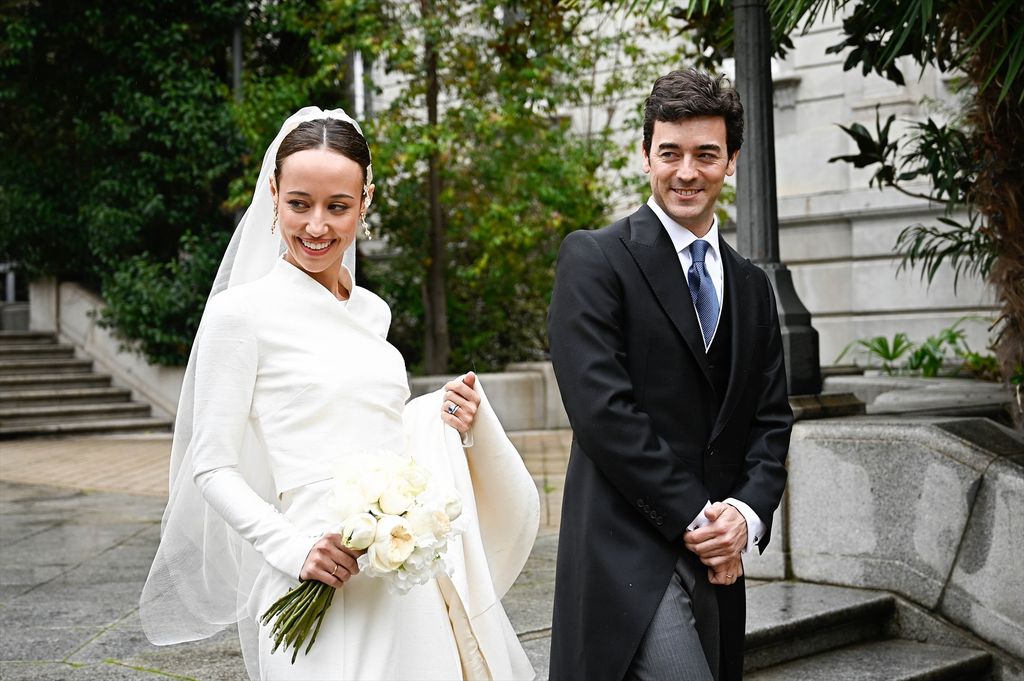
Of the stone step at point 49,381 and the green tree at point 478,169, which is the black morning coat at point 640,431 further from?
the stone step at point 49,381

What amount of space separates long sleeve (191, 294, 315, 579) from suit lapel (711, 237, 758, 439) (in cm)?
105

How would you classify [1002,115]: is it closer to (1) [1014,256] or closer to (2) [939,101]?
(1) [1014,256]

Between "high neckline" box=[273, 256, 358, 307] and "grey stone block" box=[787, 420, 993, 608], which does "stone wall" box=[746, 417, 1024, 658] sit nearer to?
"grey stone block" box=[787, 420, 993, 608]

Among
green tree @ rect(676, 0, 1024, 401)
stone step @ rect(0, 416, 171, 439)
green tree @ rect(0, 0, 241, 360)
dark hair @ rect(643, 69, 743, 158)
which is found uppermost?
green tree @ rect(0, 0, 241, 360)

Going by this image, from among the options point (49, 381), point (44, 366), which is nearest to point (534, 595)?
point (49, 381)

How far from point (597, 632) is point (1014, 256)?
4242 millimetres

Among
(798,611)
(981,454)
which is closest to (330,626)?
(798,611)

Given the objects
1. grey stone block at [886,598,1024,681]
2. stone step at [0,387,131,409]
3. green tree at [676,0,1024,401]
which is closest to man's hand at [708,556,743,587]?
grey stone block at [886,598,1024,681]

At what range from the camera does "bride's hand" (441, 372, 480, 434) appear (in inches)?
115

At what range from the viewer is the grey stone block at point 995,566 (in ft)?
17.2

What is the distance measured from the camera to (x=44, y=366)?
17375mm

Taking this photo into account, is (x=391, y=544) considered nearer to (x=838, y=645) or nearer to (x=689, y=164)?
(x=689, y=164)

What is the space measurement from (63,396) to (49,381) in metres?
0.57

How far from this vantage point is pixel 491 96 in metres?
15.7
